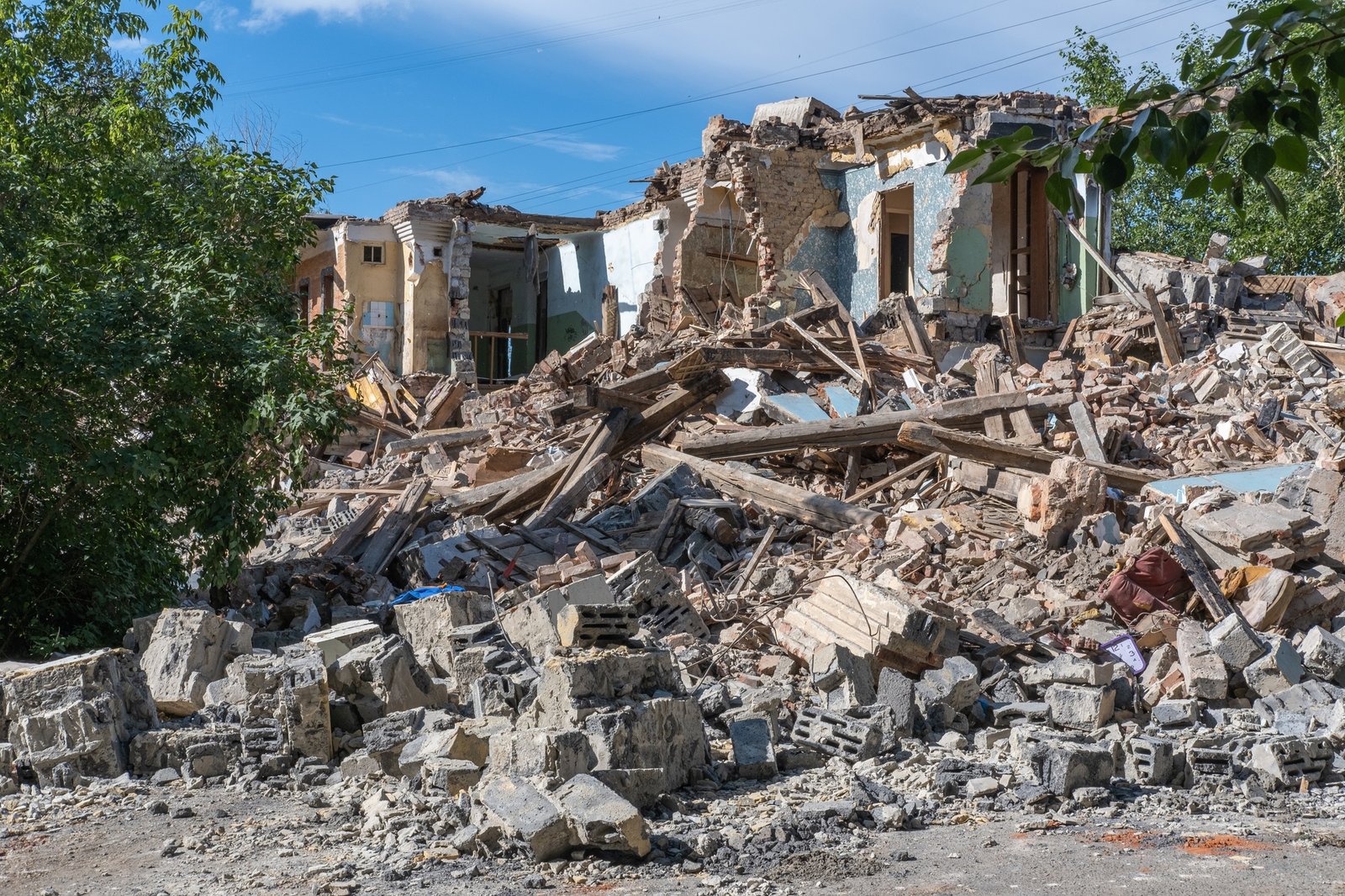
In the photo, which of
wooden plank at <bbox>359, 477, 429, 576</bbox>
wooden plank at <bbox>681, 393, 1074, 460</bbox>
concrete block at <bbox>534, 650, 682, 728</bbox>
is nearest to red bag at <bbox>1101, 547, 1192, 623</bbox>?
wooden plank at <bbox>681, 393, 1074, 460</bbox>

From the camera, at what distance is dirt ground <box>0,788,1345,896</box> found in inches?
177

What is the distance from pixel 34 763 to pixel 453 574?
15.9 ft

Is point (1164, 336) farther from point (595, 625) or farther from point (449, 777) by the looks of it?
point (449, 777)

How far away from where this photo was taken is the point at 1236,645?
7.53 m

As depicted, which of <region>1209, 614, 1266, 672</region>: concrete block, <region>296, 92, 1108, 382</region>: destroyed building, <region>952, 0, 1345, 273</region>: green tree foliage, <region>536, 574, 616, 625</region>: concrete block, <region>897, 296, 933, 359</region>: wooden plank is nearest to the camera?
<region>952, 0, 1345, 273</region>: green tree foliage

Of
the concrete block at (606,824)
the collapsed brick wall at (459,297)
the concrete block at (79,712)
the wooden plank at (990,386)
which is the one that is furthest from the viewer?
the collapsed brick wall at (459,297)

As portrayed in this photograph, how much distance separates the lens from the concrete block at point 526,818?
473 cm

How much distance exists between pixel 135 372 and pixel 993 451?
7.49m

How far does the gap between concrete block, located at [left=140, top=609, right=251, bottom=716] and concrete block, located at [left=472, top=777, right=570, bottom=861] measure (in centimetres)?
317

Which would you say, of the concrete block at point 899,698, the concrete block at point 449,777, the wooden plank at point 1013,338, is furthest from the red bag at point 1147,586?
the wooden plank at point 1013,338

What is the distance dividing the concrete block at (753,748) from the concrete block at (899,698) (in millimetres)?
822

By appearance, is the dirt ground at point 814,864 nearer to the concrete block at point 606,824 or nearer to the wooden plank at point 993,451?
the concrete block at point 606,824

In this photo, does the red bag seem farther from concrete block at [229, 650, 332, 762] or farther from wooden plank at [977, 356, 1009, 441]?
concrete block at [229, 650, 332, 762]

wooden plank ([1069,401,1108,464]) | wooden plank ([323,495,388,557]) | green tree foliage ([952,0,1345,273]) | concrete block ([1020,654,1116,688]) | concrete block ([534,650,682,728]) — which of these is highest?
green tree foliage ([952,0,1345,273])
